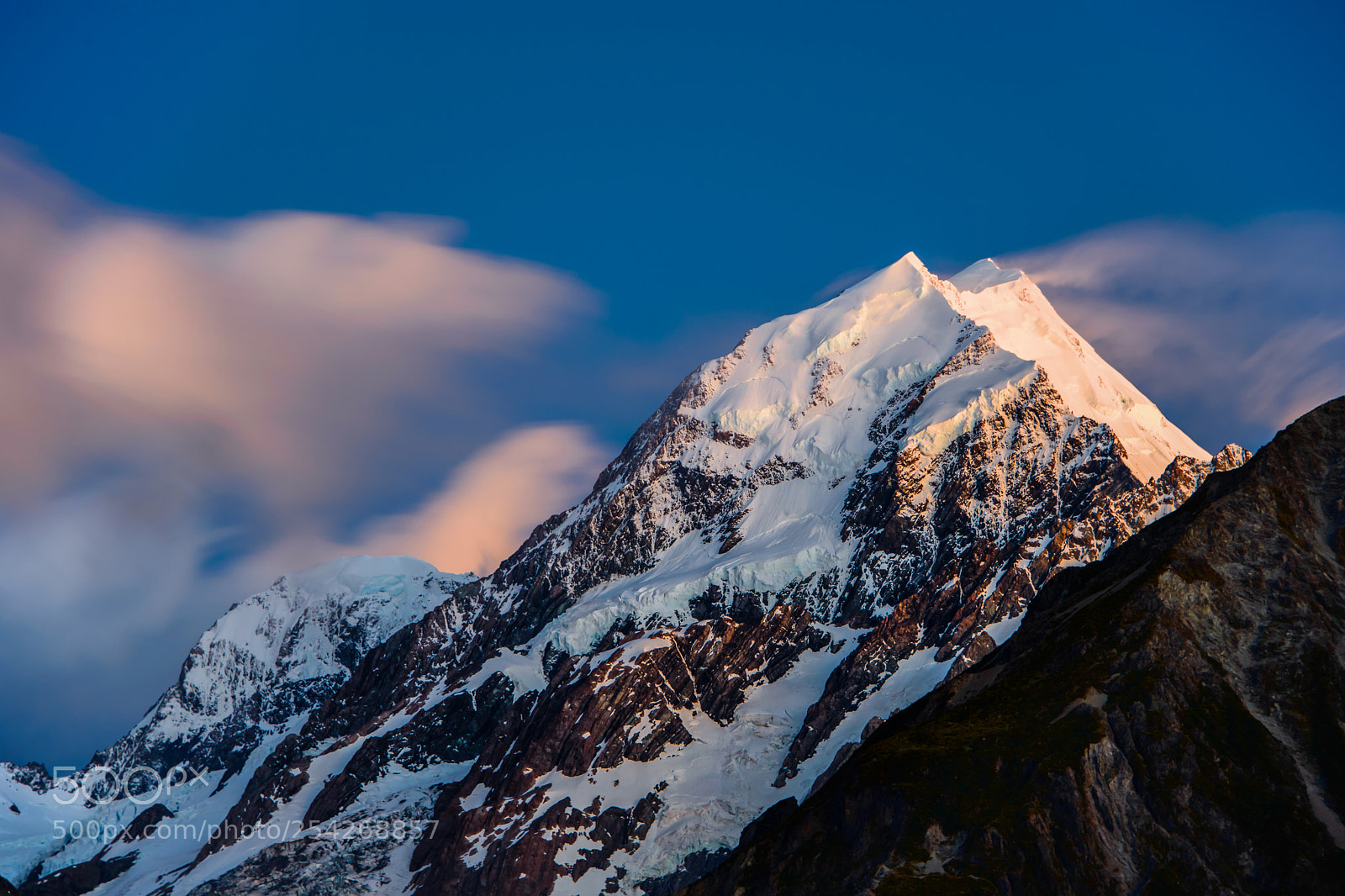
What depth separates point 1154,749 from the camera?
481 feet

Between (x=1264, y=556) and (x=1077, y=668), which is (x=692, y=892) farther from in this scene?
(x=1264, y=556)

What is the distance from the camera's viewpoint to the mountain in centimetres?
13588

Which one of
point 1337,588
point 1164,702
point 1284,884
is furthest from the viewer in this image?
point 1337,588

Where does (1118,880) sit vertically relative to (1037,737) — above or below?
below

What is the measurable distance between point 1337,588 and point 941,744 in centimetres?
5581

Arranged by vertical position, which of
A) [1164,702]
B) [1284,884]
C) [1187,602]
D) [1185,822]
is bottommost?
[1284,884]

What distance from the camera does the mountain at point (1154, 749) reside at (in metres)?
136

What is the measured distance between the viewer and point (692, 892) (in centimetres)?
16975

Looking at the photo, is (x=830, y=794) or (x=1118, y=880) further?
(x=830, y=794)

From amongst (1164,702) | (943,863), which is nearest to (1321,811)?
(1164,702)

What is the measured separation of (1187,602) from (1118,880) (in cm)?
4319

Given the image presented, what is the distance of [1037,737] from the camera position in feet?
498

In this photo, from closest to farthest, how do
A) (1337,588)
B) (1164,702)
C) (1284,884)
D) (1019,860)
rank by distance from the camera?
(1284,884)
(1019,860)
(1164,702)
(1337,588)

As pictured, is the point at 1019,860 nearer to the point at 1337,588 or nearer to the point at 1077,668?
Result: the point at 1077,668
